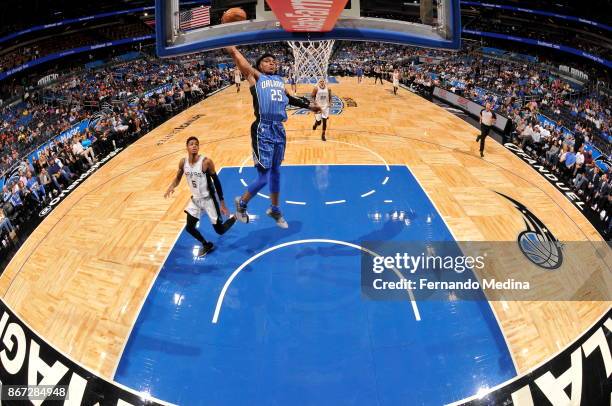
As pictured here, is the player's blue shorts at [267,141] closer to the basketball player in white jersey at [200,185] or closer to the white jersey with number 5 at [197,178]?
the basketball player in white jersey at [200,185]

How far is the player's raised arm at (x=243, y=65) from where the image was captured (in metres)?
4.42

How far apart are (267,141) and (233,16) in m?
1.74

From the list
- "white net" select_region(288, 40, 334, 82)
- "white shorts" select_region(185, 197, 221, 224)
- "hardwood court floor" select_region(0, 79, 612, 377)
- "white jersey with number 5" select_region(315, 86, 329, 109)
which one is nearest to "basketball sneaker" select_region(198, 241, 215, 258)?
"hardwood court floor" select_region(0, 79, 612, 377)

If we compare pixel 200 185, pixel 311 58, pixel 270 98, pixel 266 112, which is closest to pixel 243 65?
pixel 270 98

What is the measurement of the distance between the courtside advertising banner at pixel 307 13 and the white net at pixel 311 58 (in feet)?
19.5

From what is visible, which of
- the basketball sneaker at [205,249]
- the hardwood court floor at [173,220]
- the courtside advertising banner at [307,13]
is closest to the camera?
the hardwood court floor at [173,220]

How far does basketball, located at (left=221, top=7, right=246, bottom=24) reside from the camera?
5.02 metres

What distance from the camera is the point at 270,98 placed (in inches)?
186

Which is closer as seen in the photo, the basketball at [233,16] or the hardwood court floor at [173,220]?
the hardwood court floor at [173,220]

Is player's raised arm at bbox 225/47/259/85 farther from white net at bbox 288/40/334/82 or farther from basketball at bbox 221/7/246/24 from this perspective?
white net at bbox 288/40/334/82

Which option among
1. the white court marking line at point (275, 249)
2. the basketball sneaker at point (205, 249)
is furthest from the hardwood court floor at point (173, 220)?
the white court marking line at point (275, 249)

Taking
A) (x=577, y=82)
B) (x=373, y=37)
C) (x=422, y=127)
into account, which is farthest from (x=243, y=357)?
(x=577, y=82)

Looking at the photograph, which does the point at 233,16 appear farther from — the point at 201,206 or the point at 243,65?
the point at 201,206

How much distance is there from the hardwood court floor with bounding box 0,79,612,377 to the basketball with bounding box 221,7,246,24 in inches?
139
